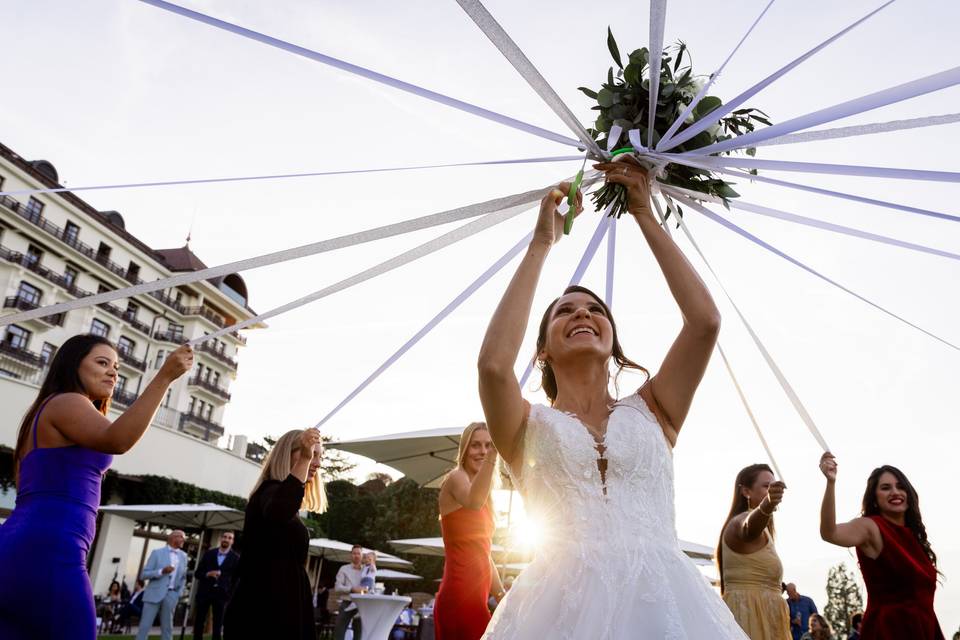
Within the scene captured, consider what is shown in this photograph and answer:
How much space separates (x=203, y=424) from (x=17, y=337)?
15051 millimetres

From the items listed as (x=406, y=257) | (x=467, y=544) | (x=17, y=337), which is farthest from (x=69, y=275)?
(x=406, y=257)

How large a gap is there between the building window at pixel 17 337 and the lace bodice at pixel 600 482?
42.5m

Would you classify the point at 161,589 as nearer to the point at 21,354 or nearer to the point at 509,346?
the point at 509,346

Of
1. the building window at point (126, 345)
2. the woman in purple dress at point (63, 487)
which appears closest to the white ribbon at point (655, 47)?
the woman in purple dress at point (63, 487)

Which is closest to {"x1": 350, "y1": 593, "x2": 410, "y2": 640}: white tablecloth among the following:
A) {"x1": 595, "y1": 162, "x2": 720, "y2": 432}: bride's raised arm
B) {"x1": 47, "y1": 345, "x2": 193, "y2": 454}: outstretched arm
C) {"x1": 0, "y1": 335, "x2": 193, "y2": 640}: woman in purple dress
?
{"x1": 0, "y1": 335, "x2": 193, "y2": 640}: woman in purple dress

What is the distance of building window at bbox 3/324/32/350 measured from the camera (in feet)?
121

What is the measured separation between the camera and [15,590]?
2.39m

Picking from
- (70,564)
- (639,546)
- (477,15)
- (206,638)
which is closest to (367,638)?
(70,564)

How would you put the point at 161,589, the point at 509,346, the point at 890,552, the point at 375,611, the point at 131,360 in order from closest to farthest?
1. the point at 509,346
2. the point at 890,552
3. the point at 375,611
4. the point at 161,589
5. the point at 131,360

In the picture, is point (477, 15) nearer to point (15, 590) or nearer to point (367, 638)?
point (15, 590)

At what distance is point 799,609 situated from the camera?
10047 millimetres

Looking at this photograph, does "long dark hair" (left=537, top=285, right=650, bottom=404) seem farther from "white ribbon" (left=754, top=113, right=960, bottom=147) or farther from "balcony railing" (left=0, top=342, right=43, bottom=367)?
"balcony railing" (left=0, top=342, right=43, bottom=367)

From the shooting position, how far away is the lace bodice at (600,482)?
1847 millimetres

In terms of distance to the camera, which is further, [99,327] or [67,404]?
[99,327]
